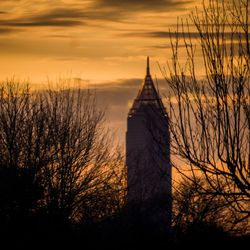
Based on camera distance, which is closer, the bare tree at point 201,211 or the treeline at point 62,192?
the bare tree at point 201,211

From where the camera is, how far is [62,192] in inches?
1722

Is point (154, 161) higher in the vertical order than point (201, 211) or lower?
higher

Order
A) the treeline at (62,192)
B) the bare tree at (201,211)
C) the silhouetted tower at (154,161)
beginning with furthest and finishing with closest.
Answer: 1. the treeline at (62,192)
2. the silhouetted tower at (154,161)
3. the bare tree at (201,211)

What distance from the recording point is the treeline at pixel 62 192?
3622 cm

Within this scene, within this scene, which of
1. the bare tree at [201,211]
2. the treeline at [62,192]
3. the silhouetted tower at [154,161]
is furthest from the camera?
the treeline at [62,192]

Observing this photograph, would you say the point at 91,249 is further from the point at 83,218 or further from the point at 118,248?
the point at 83,218

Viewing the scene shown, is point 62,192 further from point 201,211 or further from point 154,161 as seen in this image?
point 154,161

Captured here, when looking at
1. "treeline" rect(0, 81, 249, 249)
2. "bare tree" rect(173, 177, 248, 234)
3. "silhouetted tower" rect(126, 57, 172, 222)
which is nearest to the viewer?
"bare tree" rect(173, 177, 248, 234)

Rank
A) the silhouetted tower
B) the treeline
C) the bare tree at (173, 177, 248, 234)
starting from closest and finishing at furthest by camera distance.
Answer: the bare tree at (173, 177, 248, 234) → the silhouetted tower → the treeline

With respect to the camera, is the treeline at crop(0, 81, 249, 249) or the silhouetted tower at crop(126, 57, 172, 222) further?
the treeline at crop(0, 81, 249, 249)

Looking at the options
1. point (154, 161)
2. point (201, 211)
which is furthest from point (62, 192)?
A: point (154, 161)

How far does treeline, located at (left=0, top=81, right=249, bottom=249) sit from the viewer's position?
3622 cm

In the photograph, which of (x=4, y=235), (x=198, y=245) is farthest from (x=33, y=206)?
(x=198, y=245)

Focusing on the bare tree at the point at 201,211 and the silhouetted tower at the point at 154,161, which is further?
the silhouetted tower at the point at 154,161
